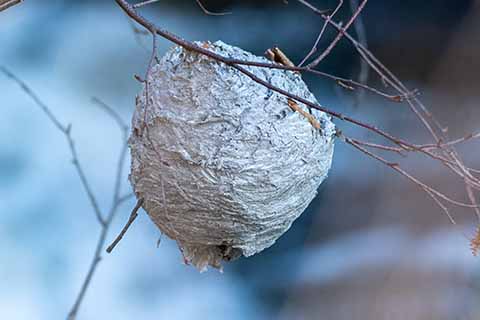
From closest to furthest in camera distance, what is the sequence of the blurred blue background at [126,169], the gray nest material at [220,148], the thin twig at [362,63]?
the gray nest material at [220,148] → the thin twig at [362,63] → the blurred blue background at [126,169]

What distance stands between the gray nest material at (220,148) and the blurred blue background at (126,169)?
1.37 metres

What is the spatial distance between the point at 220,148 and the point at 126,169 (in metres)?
1.50

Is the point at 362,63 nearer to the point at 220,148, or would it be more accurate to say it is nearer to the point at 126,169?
the point at 126,169

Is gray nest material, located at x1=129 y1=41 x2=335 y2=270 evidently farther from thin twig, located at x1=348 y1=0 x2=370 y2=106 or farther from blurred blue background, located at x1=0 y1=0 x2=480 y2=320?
blurred blue background, located at x1=0 y1=0 x2=480 y2=320

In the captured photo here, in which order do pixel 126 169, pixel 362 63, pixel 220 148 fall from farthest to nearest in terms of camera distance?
pixel 126 169 → pixel 362 63 → pixel 220 148

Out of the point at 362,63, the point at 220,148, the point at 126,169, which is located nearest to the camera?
the point at 220,148

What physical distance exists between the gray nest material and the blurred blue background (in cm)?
137

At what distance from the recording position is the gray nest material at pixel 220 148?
0.81 metres

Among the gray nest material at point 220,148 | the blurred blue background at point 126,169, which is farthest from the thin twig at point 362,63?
the gray nest material at point 220,148

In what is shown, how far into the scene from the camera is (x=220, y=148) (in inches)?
32.1

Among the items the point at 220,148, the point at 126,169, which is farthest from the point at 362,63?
the point at 220,148

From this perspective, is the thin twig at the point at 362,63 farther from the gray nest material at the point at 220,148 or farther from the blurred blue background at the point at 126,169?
the gray nest material at the point at 220,148

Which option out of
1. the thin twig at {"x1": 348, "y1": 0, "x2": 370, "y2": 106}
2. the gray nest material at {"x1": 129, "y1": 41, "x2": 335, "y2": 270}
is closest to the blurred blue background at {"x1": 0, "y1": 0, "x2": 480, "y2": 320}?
the thin twig at {"x1": 348, "y1": 0, "x2": 370, "y2": 106}

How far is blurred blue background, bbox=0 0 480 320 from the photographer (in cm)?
221
